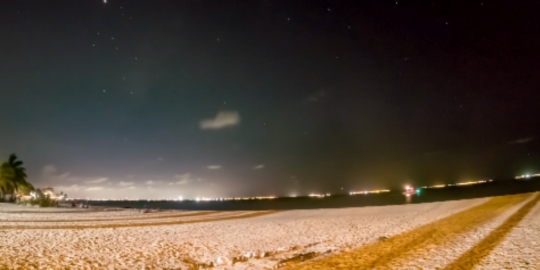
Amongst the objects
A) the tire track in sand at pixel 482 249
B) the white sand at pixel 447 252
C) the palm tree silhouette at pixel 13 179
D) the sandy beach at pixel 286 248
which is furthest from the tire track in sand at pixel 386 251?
the palm tree silhouette at pixel 13 179

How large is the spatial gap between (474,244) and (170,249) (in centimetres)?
1338

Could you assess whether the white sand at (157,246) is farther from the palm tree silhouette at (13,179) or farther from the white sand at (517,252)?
the palm tree silhouette at (13,179)

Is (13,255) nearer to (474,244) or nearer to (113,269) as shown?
(113,269)

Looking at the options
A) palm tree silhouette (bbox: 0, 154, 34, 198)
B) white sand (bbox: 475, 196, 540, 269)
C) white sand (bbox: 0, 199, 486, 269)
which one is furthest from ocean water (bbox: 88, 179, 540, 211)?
white sand (bbox: 475, 196, 540, 269)

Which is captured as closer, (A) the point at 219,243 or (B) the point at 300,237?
(A) the point at 219,243

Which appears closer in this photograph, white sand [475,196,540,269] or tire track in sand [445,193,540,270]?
white sand [475,196,540,269]

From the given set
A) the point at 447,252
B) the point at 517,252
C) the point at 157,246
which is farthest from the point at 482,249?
the point at 157,246

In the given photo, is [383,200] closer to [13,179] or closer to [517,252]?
[517,252]

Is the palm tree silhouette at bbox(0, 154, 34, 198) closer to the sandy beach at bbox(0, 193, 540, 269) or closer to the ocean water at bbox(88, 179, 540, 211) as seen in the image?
the ocean water at bbox(88, 179, 540, 211)

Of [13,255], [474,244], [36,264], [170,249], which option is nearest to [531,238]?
[474,244]

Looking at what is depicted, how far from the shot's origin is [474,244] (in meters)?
13.2

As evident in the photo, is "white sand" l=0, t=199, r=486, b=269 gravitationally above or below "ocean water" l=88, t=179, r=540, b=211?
above

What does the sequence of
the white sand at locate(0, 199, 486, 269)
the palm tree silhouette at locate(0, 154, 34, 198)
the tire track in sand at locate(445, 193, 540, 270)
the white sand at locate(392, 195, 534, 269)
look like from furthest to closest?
the palm tree silhouette at locate(0, 154, 34, 198) < the white sand at locate(0, 199, 486, 269) < the white sand at locate(392, 195, 534, 269) < the tire track in sand at locate(445, 193, 540, 270)

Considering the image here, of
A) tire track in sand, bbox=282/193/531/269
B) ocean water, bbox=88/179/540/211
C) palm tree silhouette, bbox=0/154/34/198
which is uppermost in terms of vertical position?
palm tree silhouette, bbox=0/154/34/198
